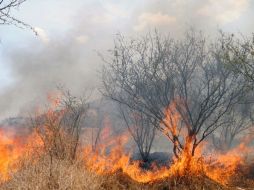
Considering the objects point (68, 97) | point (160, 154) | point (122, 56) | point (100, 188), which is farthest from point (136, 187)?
point (68, 97)

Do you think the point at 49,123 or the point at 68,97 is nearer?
the point at 49,123

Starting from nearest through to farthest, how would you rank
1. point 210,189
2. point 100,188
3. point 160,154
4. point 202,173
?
point 100,188 → point 210,189 → point 202,173 → point 160,154

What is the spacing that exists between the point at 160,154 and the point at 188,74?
25.2 ft

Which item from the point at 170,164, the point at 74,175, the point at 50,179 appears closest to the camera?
the point at 50,179

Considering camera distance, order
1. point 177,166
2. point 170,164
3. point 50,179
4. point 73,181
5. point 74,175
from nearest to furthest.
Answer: point 73,181 < point 50,179 < point 74,175 < point 177,166 < point 170,164

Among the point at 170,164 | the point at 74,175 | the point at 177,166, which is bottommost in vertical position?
the point at 74,175

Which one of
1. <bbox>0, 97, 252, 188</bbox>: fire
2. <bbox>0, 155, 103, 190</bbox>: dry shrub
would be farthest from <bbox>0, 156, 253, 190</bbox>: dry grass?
<bbox>0, 97, 252, 188</bbox>: fire

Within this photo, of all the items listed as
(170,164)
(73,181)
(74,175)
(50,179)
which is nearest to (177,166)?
(74,175)

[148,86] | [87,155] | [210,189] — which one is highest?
[148,86]

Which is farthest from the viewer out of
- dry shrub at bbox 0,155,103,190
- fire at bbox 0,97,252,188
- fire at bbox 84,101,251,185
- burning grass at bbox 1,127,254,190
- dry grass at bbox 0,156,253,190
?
fire at bbox 84,101,251,185

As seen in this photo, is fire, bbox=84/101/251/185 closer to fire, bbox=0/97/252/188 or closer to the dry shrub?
fire, bbox=0/97/252/188

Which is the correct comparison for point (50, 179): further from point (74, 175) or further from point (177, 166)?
point (177, 166)

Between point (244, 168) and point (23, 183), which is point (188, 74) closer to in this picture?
point (244, 168)

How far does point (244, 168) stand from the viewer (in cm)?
2631
